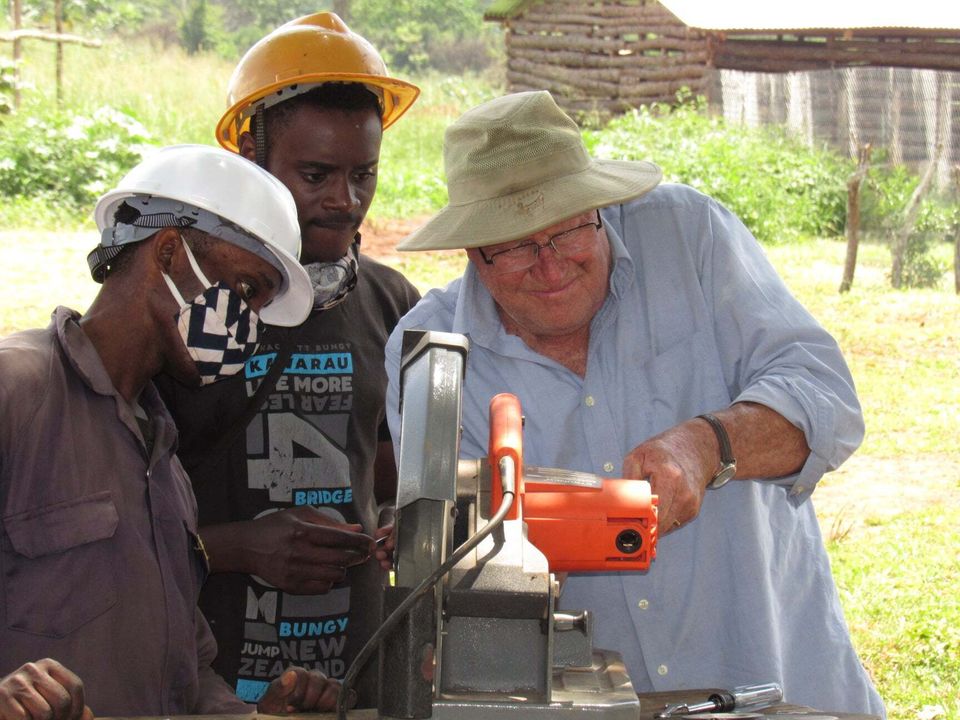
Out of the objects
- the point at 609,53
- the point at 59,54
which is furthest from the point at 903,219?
the point at 59,54

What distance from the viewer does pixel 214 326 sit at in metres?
2.36

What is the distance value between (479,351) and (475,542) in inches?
47.2

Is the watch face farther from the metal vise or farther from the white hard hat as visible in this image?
the white hard hat

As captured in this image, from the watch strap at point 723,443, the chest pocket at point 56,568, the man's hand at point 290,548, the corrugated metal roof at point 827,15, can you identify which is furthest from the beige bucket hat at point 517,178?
the corrugated metal roof at point 827,15

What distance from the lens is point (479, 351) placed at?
2.72 meters

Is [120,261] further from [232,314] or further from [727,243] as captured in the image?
[727,243]

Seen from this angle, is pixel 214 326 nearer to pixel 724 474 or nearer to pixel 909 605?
pixel 724 474

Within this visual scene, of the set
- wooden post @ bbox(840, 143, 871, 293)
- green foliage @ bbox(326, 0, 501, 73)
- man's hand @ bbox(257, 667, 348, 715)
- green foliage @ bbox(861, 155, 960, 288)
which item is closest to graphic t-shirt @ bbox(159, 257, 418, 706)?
man's hand @ bbox(257, 667, 348, 715)

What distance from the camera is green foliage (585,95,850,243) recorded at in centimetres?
1416

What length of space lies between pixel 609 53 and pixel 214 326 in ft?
60.3

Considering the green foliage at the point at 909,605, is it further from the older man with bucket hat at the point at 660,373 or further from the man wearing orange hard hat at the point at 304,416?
the man wearing orange hard hat at the point at 304,416

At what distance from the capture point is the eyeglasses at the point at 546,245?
2574 millimetres

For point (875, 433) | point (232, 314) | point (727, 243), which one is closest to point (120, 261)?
point (232, 314)

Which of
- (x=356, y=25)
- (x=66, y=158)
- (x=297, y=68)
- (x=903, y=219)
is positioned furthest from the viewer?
(x=356, y=25)
